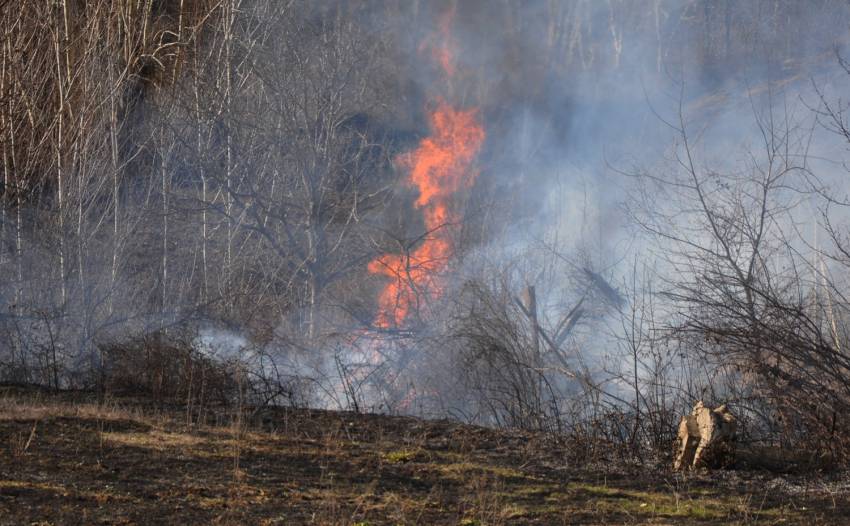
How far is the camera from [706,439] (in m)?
5.88

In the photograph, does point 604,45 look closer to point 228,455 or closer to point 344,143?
point 344,143

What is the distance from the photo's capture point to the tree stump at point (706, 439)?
19.2 ft

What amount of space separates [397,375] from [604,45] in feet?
36.1

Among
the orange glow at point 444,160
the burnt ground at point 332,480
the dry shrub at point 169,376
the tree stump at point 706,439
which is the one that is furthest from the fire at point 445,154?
the tree stump at point 706,439

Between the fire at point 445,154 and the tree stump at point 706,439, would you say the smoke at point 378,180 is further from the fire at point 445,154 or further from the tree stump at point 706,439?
the tree stump at point 706,439

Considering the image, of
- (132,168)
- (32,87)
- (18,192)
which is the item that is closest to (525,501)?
(18,192)

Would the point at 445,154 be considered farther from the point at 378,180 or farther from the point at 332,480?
the point at 332,480

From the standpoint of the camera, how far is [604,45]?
19688 mm

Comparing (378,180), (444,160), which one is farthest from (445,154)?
(378,180)

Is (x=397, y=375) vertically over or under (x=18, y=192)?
under

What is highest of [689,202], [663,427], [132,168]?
[132,168]

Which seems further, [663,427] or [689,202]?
[689,202]

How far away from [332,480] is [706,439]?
8.41 feet

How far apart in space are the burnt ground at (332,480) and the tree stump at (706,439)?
0.15m
